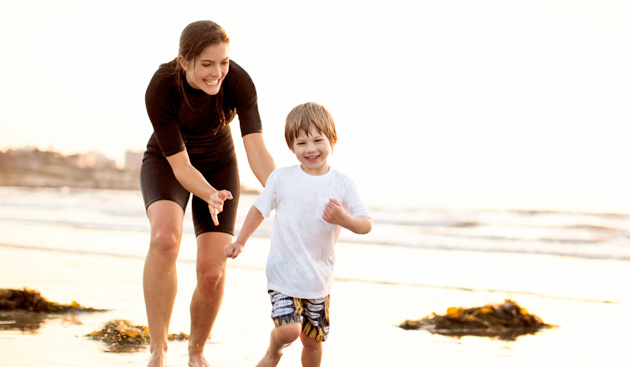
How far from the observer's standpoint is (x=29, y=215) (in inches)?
663

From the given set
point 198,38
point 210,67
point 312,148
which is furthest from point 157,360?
point 198,38

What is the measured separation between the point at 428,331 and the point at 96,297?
2.92m

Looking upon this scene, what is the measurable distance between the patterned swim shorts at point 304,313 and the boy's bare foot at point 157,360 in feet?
2.45

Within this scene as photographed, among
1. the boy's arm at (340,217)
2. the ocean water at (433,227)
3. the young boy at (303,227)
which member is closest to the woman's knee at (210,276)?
the young boy at (303,227)

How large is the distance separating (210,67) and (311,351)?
1462 millimetres

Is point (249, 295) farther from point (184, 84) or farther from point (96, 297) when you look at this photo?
point (184, 84)

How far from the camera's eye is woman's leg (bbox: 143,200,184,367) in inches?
153

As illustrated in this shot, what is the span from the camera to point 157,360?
3.83 metres

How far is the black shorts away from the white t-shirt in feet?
2.48

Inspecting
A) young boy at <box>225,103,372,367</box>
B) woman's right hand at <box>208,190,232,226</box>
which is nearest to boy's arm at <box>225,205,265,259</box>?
young boy at <box>225,103,372,367</box>

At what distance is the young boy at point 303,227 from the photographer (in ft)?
11.3

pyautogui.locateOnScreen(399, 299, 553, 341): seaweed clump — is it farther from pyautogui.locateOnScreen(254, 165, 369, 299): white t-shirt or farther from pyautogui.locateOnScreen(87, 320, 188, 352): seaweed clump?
pyautogui.locateOnScreen(254, 165, 369, 299): white t-shirt

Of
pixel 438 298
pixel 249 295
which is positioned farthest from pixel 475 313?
pixel 249 295

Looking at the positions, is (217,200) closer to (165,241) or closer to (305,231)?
(305,231)
